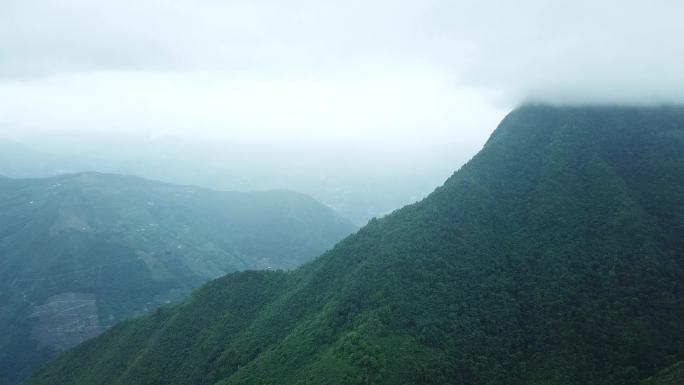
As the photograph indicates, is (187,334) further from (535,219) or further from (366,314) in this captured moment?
(535,219)

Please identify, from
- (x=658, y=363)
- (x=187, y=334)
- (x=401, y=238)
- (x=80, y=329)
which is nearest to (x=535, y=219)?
(x=401, y=238)

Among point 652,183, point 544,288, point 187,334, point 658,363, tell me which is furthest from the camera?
point 187,334

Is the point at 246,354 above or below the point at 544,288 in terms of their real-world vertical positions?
below

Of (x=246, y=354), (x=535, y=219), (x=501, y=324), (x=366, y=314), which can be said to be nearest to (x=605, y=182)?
(x=535, y=219)

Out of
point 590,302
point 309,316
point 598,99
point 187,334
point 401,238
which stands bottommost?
point 187,334

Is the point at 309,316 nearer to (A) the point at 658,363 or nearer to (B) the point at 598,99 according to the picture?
(A) the point at 658,363

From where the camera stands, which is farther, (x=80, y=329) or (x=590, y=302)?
(x=80, y=329)

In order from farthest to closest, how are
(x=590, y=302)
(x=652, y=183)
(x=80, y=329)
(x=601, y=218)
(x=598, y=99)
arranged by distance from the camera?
(x=80, y=329)
(x=598, y=99)
(x=652, y=183)
(x=601, y=218)
(x=590, y=302)
